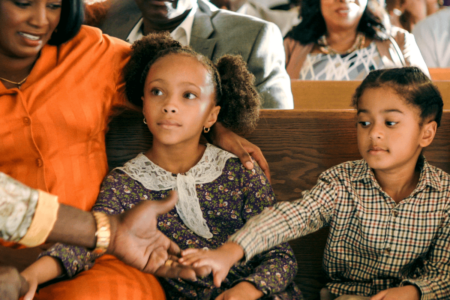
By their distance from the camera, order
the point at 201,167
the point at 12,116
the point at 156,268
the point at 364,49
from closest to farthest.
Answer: the point at 156,268 < the point at 12,116 < the point at 201,167 < the point at 364,49

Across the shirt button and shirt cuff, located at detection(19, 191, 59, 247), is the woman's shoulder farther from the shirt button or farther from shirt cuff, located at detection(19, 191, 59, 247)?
shirt cuff, located at detection(19, 191, 59, 247)

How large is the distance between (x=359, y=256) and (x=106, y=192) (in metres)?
0.70

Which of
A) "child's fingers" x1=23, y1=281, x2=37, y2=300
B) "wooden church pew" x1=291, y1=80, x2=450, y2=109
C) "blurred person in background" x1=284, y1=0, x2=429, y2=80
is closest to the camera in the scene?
"child's fingers" x1=23, y1=281, x2=37, y2=300

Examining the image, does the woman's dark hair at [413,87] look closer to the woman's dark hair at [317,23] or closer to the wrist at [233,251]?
the wrist at [233,251]

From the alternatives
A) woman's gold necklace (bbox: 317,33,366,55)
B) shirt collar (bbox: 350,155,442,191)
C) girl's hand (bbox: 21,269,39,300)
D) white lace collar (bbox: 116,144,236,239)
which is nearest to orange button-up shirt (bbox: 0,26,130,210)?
white lace collar (bbox: 116,144,236,239)

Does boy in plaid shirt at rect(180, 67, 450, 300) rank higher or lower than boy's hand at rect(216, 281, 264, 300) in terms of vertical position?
higher

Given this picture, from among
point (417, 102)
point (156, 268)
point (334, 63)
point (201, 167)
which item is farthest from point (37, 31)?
point (334, 63)

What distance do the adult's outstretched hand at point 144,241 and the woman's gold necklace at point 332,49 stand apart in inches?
105

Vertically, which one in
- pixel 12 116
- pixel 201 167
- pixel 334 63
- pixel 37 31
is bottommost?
pixel 334 63

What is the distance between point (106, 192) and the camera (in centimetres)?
117

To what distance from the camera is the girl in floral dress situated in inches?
Result: 45.2

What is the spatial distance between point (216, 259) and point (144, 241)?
0.16 metres

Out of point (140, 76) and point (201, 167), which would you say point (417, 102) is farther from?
point (140, 76)

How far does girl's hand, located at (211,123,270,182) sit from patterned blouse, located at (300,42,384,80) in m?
2.01
